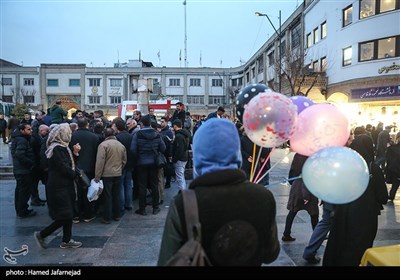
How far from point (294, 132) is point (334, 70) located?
2276 centimetres

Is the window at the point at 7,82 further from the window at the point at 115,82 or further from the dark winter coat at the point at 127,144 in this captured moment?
the dark winter coat at the point at 127,144

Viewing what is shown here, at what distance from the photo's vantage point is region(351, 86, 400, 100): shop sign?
1916 centimetres

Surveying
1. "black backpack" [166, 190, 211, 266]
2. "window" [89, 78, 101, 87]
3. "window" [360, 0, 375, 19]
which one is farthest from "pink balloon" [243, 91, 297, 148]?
"window" [89, 78, 101, 87]

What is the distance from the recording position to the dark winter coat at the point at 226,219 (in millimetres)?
1869

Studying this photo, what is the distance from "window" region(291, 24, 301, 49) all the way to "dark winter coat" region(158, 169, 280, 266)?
30607 mm

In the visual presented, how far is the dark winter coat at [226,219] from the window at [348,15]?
23.5 m

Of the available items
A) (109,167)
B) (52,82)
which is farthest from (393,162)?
(52,82)

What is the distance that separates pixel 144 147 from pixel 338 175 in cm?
509

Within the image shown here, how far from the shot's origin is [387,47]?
1973 cm

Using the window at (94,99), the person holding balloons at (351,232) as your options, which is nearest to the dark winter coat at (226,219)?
the person holding balloons at (351,232)

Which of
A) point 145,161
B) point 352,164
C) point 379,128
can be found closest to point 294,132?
point 352,164

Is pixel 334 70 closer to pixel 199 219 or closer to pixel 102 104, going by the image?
pixel 199 219

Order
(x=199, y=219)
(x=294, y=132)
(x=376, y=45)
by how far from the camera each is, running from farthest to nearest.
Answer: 1. (x=376, y=45)
2. (x=294, y=132)
3. (x=199, y=219)

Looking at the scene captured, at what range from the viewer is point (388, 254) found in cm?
270
